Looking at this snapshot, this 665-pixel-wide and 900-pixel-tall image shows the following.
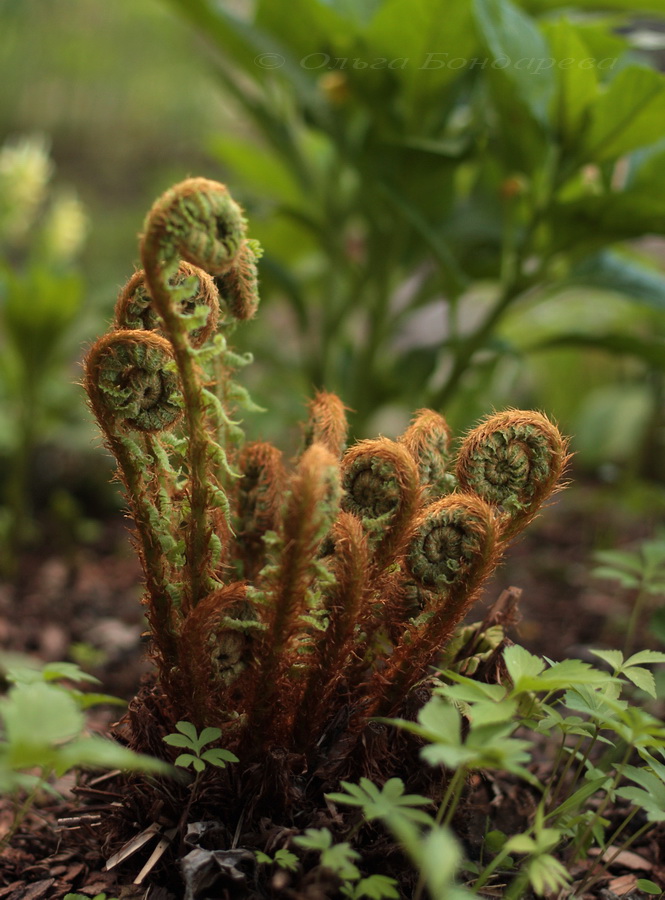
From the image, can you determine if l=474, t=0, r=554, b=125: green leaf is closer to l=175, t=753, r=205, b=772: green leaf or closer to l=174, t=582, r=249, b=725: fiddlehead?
l=174, t=582, r=249, b=725: fiddlehead

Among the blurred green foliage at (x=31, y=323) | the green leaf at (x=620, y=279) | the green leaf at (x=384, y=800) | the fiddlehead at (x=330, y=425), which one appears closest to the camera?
the green leaf at (x=384, y=800)

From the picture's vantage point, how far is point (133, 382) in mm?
809

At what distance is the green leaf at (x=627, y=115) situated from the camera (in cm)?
151

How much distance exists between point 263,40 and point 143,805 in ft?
5.83

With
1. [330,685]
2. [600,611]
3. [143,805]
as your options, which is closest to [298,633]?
[330,685]

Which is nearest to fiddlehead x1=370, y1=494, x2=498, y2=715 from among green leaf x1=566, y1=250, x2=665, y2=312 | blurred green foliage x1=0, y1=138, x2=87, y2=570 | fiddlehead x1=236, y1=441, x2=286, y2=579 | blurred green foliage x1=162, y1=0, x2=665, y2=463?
fiddlehead x1=236, y1=441, x2=286, y2=579

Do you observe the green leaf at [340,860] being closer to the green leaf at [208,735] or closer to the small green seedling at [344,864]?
the small green seedling at [344,864]

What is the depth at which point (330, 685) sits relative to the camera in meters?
0.86

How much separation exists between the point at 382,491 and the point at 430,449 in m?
0.10

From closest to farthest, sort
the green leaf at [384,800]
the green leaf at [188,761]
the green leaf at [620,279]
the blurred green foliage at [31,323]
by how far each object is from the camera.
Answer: the green leaf at [384,800]
the green leaf at [188,761]
the green leaf at [620,279]
the blurred green foliage at [31,323]

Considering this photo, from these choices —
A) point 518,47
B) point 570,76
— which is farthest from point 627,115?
point 518,47

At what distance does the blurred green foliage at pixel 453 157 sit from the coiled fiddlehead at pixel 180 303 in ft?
3.34

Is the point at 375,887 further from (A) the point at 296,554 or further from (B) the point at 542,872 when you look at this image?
(A) the point at 296,554

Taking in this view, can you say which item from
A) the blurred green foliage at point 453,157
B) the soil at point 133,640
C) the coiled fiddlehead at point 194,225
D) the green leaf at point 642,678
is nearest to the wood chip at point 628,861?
the soil at point 133,640
